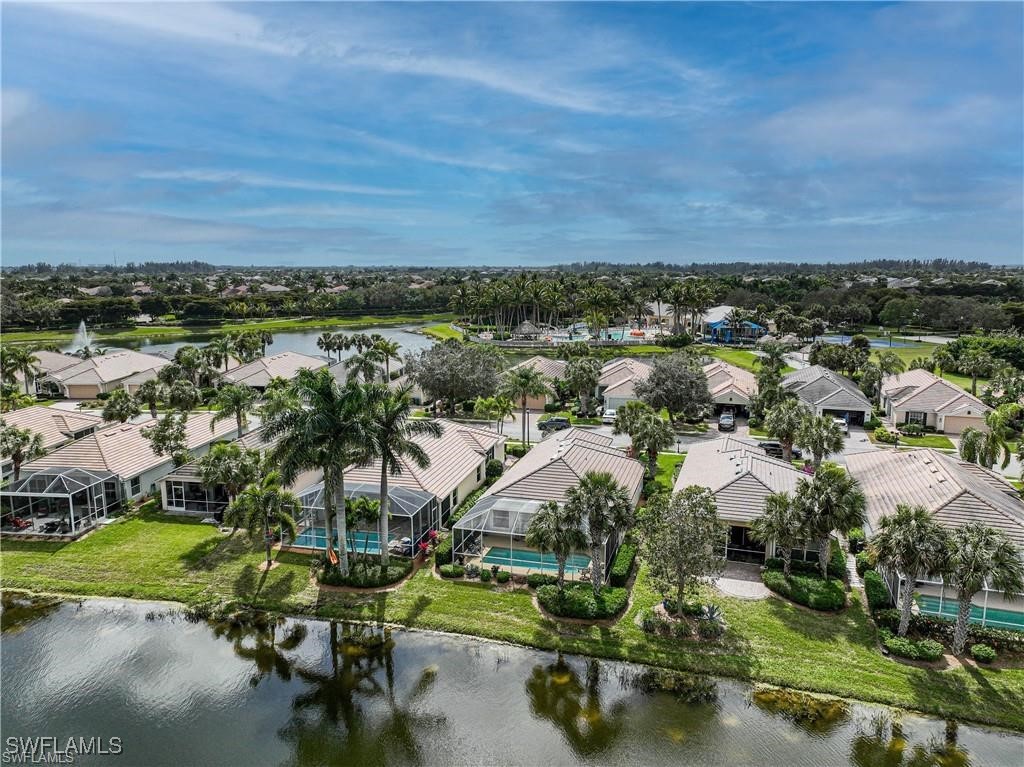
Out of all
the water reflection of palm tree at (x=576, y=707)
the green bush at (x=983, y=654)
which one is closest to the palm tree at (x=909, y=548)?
the green bush at (x=983, y=654)

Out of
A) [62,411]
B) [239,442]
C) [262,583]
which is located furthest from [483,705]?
[62,411]

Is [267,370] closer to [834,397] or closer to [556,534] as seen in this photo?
[556,534]

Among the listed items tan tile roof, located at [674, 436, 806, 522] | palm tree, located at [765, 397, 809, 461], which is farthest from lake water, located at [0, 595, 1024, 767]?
palm tree, located at [765, 397, 809, 461]

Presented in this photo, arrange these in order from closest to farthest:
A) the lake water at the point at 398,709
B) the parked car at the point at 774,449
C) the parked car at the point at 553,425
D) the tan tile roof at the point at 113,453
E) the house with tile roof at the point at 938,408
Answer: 1. the lake water at the point at 398,709
2. the tan tile roof at the point at 113,453
3. the parked car at the point at 774,449
4. the parked car at the point at 553,425
5. the house with tile roof at the point at 938,408

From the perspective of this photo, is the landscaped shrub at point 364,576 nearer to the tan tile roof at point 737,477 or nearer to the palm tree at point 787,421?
the tan tile roof at point 737,477

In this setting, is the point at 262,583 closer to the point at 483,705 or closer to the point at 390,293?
the point at 483,705
